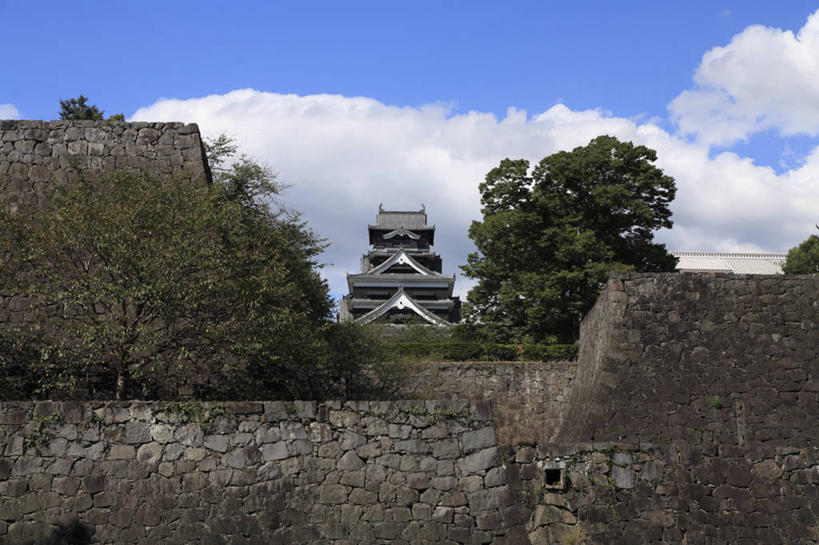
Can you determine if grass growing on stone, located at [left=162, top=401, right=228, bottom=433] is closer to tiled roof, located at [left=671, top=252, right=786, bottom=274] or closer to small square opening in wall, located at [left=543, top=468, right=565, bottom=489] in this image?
small square opening in wall, located at [left=543, top=468, right=565, bottom=489]

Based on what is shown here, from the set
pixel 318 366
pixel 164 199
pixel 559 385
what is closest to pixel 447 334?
pixel 559 385

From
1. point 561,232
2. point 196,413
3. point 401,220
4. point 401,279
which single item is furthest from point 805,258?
point 196,413

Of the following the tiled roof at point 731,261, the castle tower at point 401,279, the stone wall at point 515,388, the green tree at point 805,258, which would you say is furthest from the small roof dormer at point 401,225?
the stone wall at point 515,388

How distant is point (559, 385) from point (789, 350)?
290 inches

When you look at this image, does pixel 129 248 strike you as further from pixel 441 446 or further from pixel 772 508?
pixel 772 508

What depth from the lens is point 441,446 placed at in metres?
10.8

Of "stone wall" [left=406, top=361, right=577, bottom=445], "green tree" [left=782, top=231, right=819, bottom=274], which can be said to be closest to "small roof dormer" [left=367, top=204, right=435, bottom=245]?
"green tree" [left=782, top=231, right=819, bottom=274]

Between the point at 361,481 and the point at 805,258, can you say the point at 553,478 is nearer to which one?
the point at 361,481

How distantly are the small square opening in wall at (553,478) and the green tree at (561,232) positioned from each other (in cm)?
1737

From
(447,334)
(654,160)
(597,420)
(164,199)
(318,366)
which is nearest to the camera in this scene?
(164,199)

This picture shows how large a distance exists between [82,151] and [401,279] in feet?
135

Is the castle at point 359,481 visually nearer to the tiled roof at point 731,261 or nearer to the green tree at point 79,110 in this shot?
the green tree at point 79,110

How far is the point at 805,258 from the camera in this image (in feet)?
139

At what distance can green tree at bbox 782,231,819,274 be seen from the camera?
42062 mm
